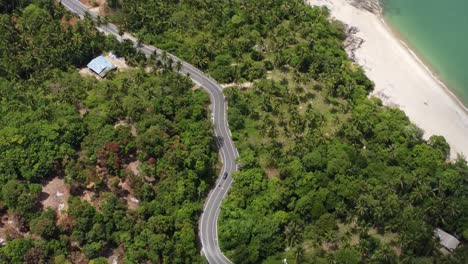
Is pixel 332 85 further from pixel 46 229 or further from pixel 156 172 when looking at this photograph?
pixel 46 229

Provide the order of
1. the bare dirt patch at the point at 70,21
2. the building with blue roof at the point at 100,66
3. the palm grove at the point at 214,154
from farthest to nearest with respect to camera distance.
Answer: the bare dirt patch at the point at 70,21, the building with blue roof at the point at 100,66, the palm grove at the point at 214,154

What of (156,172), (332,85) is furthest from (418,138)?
(156,172)

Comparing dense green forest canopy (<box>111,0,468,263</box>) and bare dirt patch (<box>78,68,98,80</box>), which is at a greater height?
dense green forest canopy (<box>111,0,468,263</box>)

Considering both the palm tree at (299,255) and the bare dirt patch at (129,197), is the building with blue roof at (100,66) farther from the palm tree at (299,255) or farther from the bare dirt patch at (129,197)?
the palm tree at (299,255)

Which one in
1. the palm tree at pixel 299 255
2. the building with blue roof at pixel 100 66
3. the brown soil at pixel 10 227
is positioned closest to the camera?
the brown soil at pixel 10 227

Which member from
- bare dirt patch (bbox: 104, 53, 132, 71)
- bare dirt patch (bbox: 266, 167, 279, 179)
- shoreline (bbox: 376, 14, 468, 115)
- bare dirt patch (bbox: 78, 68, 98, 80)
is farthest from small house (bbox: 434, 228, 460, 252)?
bare dirt patch (bbox: 78, 68, 98, 80)

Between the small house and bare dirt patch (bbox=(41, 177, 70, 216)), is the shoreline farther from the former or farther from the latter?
bare dirt patch (bbox=(41, 177, 70, 216))

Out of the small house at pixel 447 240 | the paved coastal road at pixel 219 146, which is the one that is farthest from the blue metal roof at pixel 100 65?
the small house at pixel 447 240
